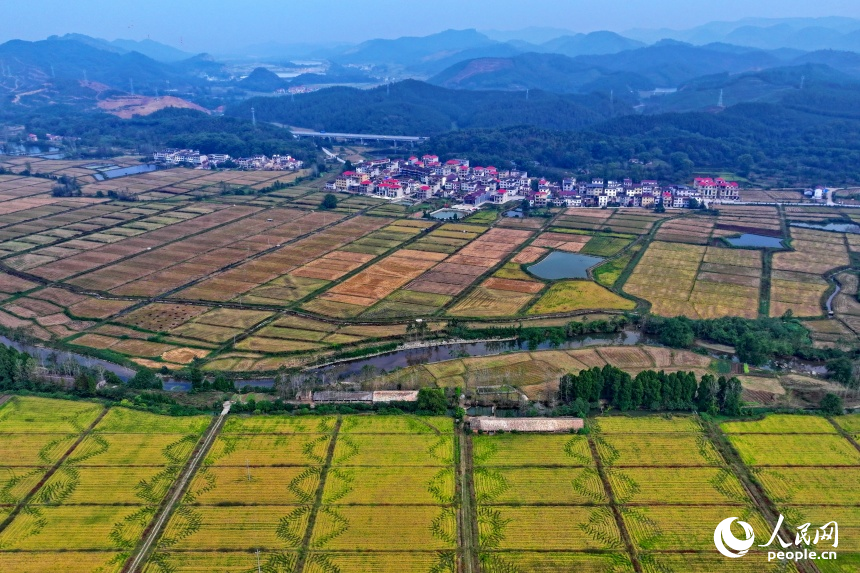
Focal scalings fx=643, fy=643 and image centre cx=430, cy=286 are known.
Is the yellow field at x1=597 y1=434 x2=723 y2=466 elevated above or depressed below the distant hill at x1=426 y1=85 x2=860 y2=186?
below

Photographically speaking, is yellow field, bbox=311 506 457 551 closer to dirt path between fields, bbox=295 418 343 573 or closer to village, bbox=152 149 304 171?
dirt path between fields, bbox=295 418 343 573

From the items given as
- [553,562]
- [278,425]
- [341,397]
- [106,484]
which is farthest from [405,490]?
[106,484]

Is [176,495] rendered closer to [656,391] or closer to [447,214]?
[656,391]

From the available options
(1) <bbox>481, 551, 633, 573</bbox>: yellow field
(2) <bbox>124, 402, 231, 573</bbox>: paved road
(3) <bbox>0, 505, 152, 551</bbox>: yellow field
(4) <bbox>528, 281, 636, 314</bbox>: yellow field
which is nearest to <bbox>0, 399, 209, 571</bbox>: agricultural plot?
(3) <bbox>0, 505, 152, 551</bbox>: yellow field

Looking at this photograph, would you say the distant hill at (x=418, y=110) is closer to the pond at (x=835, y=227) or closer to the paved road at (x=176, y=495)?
the pond at (x=835, y=227)

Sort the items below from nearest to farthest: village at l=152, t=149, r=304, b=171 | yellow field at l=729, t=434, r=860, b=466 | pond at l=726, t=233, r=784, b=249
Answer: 1. yellow field at l=729, t=434, r=860, b=466
2. pond at l=726, t=233, r=784, b=249
3. village at l=152, t=149, r=304, b=171

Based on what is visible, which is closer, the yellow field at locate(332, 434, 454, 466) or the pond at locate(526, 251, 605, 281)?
the yellow field at locate(332, 434, 454, 466)
